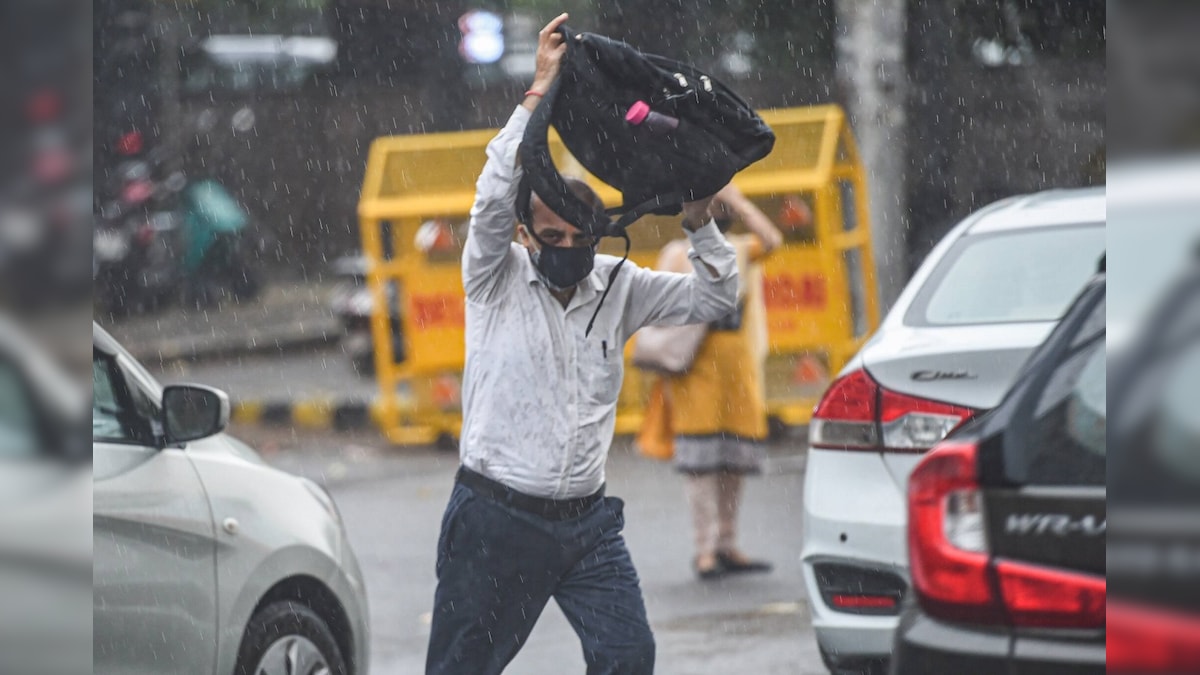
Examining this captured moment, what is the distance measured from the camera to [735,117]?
366cm

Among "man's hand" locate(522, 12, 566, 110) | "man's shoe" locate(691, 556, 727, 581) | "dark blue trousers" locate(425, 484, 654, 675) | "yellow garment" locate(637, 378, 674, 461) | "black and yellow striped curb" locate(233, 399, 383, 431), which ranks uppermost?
"man's hand" locate(522, 12, 566, 110)

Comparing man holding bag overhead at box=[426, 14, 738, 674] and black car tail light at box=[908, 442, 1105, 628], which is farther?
man holding bag overhead at box=[426, 14, 738, 674]

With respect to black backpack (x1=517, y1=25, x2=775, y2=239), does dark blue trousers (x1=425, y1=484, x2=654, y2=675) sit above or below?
below

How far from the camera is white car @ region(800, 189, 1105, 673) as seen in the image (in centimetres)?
424

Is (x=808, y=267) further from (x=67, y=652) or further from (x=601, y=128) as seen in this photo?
(x=67, y=652)

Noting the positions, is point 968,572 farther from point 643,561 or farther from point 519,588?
point 643,561

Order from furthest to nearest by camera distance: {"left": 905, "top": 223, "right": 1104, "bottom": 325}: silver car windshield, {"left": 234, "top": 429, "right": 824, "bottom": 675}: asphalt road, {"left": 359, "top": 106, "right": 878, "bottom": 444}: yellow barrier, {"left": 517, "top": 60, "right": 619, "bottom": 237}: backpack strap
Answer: {"left": 359, "top": 106, "right": 878, "bottom": 444}: yellow barrier
{"left": 234, "top": 429, "right": 824, "bottom": 675}: asphalt road
{"left": 905, "top": 223, "right": 1104, "bottom": 325}: silver car windshield
{"left": 517, "top": 60, "right": 619, "bottom": 237}: backpack strap

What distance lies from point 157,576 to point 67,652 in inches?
53.8

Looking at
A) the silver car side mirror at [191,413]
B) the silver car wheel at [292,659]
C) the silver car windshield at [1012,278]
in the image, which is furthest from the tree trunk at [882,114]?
the silver car side mirror at [191,413]

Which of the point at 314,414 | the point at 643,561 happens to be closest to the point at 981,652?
the point at 643,561

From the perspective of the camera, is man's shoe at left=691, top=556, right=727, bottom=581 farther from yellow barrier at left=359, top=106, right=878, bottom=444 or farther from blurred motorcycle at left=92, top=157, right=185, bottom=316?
blurred motorcycle at left=92, top=157, right=185, bottom=316

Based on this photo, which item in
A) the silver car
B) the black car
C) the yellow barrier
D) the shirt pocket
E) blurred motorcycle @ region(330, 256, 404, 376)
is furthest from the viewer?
blurred motorcycle @ region(330, 256, 404, 376)

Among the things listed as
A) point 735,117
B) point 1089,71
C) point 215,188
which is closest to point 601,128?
point 735,117

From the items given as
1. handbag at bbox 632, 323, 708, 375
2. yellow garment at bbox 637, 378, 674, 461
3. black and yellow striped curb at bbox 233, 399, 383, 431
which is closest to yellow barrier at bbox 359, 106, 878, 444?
black and yellow striped curb at bbox 233, 399, 383, 431
